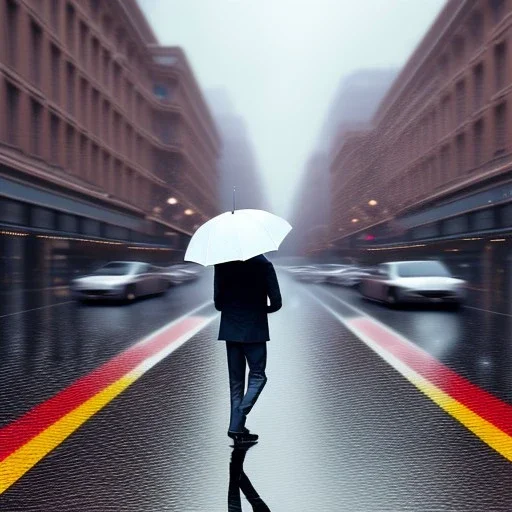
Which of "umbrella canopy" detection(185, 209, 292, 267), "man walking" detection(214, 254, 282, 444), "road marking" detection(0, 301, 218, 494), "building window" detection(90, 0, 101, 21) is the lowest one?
"road marking" detection(0, 301, 218, 494)

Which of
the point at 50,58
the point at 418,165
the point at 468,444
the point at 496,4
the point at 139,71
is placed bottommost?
the point at 468,444

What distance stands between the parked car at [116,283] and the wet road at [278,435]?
897 centimetres

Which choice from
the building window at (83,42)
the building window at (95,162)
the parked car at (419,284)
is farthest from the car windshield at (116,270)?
the building window at (83,42)

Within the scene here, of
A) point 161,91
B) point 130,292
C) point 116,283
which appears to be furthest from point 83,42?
point 161,91

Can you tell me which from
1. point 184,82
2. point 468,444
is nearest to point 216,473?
point 468,444

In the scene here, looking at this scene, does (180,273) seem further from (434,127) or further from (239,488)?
(239,488)

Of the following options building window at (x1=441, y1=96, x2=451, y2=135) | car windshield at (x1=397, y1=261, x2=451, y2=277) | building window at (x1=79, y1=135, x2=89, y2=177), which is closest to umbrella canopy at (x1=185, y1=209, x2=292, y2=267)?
car windshield at (x1=397, y1=261, x2=451, y2=277)

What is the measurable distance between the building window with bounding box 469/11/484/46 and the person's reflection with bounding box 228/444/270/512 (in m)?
35.8

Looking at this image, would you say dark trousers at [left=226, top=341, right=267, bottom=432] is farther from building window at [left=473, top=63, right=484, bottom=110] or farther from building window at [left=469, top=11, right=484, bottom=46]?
building window at [left=469, top=11, right=484, bottom=46]

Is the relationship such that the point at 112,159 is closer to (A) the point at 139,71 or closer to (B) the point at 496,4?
(A) the point at 139,71

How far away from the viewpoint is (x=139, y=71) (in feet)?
189

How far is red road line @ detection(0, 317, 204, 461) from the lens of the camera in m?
5.21

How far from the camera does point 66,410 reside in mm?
6156

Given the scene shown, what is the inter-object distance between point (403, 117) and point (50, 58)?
3127 cm
